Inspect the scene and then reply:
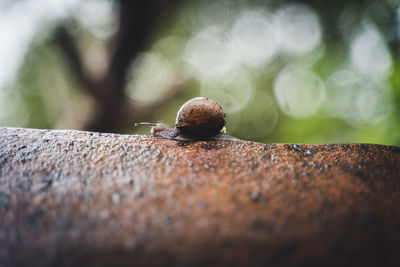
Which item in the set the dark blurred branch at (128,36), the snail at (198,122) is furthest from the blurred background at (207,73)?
the snail at (198,122)

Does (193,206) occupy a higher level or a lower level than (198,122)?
lower

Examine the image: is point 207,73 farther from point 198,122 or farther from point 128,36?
point 198,122

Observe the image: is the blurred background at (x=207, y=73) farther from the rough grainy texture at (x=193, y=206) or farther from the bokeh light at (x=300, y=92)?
the rough grainy texture at (x=193, y=206)

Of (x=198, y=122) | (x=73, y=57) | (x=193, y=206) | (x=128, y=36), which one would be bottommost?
(x=193, y=206)

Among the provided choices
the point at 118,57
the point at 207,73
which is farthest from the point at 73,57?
the point at 207,73

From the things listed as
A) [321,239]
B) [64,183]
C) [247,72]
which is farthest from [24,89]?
[321,239]

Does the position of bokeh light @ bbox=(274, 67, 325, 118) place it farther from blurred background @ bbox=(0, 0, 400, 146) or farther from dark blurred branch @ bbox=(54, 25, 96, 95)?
dark blurred branch @ bbox=(54, 25, 96, 95)

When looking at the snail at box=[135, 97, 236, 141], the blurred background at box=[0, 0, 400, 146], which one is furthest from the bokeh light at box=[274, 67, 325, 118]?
the snail at box=[135, 97, 236, 141]

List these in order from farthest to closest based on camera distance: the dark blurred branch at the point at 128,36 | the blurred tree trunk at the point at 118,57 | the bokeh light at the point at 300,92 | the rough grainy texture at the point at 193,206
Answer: the bokeh light at the point at 300,92 < the blurred tree trunk at the point at 118,57 < the dark blurred branch at the point at 128,36 < the rough grainy texture at the point at 193,206

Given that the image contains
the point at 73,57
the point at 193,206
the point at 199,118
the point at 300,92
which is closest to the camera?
the point at 193,206
